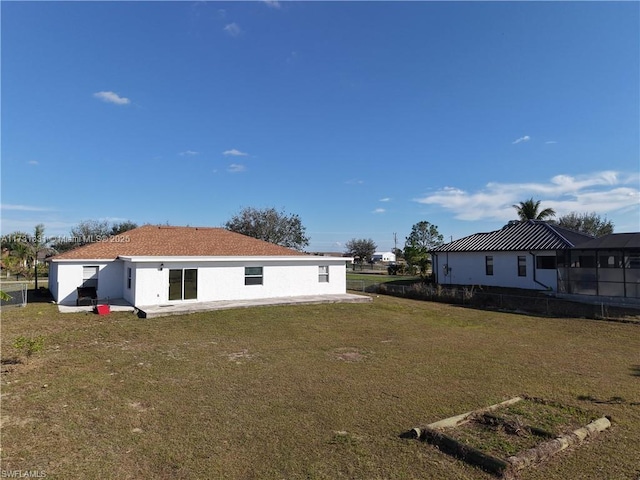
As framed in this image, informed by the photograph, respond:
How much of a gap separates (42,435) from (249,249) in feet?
56.0

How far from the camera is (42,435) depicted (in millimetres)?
5148

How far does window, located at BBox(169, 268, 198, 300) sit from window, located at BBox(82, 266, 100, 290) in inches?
202

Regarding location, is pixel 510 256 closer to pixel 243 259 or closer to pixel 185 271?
pixel 243 259

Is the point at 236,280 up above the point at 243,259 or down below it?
below

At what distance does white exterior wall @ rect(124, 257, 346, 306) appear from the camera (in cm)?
1678

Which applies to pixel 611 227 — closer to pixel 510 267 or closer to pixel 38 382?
pixel 510 267

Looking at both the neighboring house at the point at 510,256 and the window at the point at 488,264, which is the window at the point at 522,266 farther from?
the window at the point at 488,264

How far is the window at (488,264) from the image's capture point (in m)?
26.4

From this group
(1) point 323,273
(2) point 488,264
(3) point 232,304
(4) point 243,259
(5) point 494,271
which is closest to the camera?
(3) point 232,304

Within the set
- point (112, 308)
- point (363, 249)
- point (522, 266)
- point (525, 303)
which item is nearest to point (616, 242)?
point (525, 303)

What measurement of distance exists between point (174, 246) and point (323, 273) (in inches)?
336

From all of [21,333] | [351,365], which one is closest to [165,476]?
[351,365]

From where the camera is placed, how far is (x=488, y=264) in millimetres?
26562

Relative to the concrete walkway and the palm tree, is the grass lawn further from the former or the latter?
the palm tree
